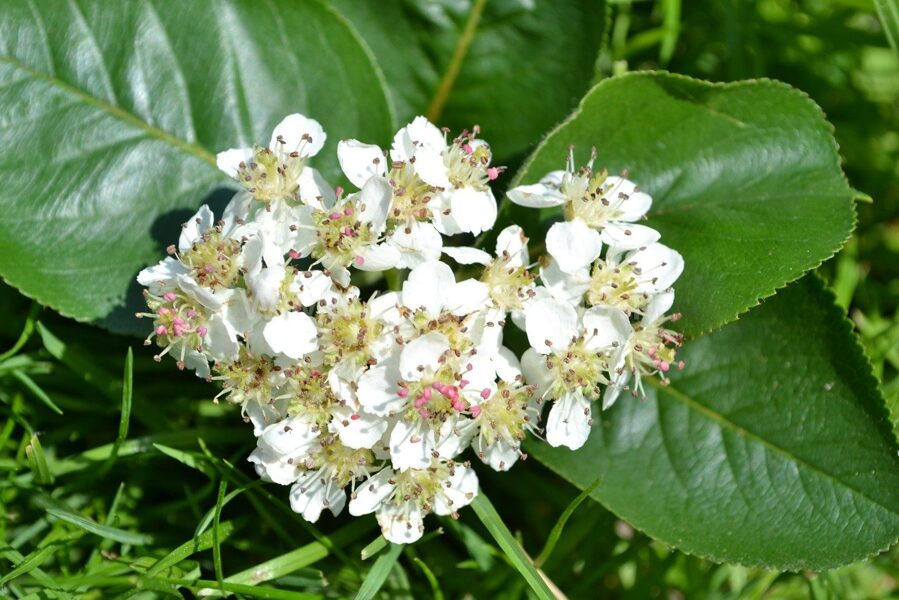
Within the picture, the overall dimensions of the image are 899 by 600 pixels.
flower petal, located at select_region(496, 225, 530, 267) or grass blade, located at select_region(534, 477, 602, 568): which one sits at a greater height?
flower petal, located at select_region(496, 225, 530, 267)

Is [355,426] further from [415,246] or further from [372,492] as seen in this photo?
[415,246]

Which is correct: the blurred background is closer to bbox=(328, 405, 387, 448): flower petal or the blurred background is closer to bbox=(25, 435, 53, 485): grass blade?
bbox=(25, 435, 53, 485): grass blade

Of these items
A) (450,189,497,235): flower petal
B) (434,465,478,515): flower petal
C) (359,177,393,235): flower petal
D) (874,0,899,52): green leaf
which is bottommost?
(434,465,478,515): flower petal

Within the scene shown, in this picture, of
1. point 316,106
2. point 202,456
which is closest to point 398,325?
point 202,456

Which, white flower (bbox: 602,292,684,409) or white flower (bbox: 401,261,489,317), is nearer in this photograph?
white flower (bbox: 401,261,489,317)

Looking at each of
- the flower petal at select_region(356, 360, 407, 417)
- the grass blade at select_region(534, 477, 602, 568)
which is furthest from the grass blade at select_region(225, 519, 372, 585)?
the flower petal at select_region(356, 360, 407, 417)

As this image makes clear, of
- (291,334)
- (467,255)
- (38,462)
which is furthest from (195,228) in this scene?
(38,462)

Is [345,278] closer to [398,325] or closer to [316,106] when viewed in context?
[398,325]
